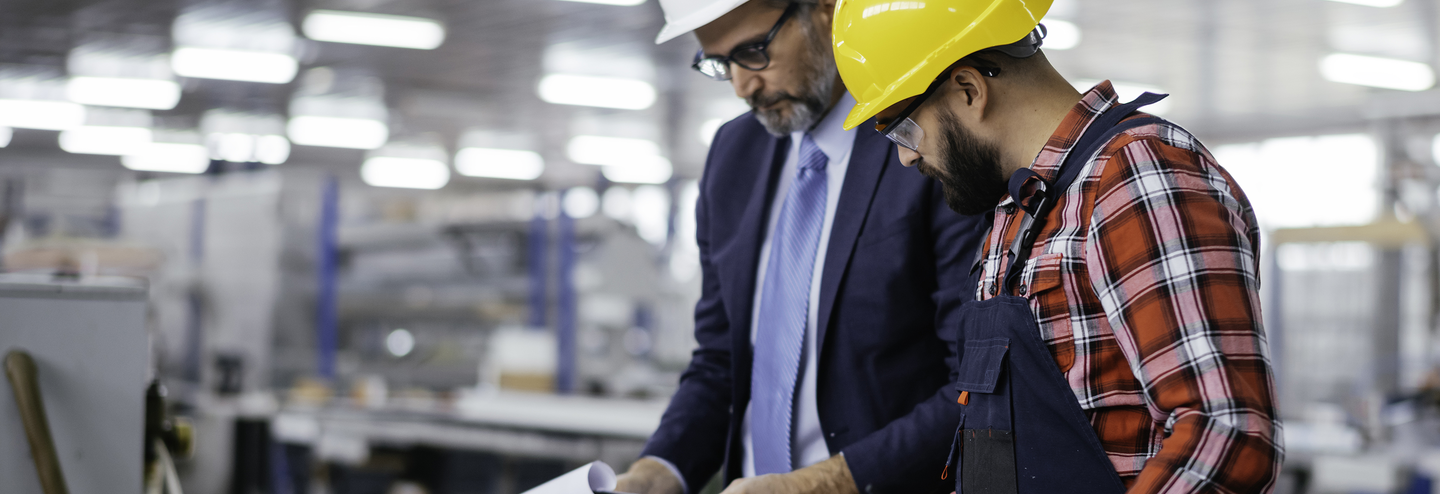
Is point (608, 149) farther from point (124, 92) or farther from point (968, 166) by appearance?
point (968, 166)

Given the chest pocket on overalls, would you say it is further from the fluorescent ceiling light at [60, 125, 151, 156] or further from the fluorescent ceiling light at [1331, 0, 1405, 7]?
the fluorescent ceiling light at [60, 125, 151, 156]

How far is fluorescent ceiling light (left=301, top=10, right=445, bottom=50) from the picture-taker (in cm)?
876

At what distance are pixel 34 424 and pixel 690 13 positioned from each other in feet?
3.91

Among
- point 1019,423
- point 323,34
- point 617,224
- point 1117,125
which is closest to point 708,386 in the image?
point 1019,423

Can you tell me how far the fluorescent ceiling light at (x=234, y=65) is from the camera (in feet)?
33.1

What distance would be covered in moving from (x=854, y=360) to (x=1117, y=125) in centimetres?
59

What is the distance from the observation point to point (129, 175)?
1680 cm

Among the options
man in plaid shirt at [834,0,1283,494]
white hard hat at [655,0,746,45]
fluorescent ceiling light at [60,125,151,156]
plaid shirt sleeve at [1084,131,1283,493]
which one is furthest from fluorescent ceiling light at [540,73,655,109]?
plaid shirt sleeve at [1084,131,1283,493]

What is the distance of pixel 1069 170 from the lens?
1.08 m

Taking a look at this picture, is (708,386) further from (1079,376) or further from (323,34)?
(323,34)

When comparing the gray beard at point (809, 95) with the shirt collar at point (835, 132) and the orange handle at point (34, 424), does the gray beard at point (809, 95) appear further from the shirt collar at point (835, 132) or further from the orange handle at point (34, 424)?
the orange handle at point (34, 424)

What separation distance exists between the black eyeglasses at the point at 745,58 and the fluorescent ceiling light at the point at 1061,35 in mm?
6949

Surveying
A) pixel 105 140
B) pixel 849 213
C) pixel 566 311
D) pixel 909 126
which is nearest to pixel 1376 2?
pixel 566 311

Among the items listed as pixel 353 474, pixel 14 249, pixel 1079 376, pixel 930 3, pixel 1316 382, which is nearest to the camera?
pixel 1079 376
